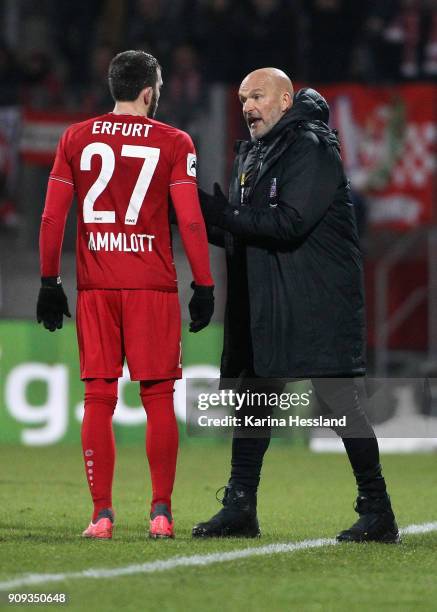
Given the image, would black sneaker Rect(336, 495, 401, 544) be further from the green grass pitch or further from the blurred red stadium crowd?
the blurred red stadium crowd

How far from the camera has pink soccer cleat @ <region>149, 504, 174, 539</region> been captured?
19.3 feet

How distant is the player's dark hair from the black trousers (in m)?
1.20

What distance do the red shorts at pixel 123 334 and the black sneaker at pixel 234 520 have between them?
603 millimetres

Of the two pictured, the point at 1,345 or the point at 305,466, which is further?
the point at 1,345

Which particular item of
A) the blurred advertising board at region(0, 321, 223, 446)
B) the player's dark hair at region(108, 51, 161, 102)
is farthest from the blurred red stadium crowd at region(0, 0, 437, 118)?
the player's dark hair at region(108, 51, 161, 102)

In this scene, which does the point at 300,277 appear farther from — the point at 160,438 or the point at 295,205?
the point at 160,438

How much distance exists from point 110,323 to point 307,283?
2.55 ft

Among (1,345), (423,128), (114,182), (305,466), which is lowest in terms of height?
(305,466)

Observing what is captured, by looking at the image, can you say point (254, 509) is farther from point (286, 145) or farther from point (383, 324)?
point (383, 324)

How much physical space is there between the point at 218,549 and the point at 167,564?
485mm

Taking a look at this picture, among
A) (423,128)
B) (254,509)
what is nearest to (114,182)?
(254,509)

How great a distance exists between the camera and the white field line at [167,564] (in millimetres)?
4770

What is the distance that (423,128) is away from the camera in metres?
13.5

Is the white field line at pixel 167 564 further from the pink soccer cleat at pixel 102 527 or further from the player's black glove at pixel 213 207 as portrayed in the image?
the player's black glove at pixel 213 207
